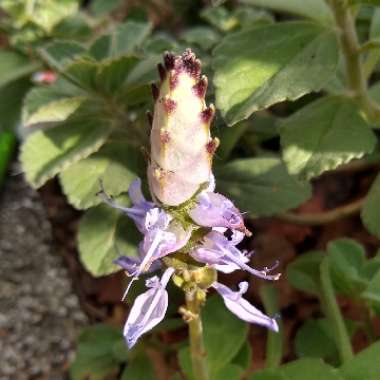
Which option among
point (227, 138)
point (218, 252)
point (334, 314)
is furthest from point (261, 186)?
point (218, 252)

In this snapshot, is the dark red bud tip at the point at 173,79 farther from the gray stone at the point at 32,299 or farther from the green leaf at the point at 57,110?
the gray stone at the point at 32,299

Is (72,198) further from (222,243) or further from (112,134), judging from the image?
(222,243)

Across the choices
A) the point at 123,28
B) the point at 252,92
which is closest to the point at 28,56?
the point at 123,28

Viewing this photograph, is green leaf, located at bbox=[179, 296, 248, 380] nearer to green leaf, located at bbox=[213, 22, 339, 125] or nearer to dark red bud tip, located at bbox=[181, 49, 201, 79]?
green leaf, located at bbox=[213, 22, 339, 125]

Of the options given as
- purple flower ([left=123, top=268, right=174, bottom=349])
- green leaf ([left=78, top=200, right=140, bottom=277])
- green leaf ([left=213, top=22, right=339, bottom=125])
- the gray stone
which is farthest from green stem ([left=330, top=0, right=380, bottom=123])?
the gray stone

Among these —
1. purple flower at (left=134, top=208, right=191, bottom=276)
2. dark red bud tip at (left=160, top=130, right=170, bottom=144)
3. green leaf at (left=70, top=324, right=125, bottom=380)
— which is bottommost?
green leaf at (left=70, top=324, right=125, bottom=380)

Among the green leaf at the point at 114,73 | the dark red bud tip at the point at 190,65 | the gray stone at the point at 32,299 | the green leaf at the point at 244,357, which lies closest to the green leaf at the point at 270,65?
the green leaf at the point at 114,73

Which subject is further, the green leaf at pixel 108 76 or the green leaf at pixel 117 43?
the green leaf at pixel 117 43
